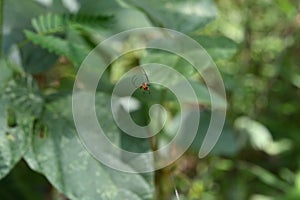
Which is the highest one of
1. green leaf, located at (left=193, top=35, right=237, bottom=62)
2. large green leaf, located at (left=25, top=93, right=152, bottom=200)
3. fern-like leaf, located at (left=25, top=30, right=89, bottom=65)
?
green leaf, located at (left=193, top=35, right=237, bottom=62)

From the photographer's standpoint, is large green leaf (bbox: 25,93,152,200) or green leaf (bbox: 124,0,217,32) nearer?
large green leaf (bbox: 25,93,152,200)

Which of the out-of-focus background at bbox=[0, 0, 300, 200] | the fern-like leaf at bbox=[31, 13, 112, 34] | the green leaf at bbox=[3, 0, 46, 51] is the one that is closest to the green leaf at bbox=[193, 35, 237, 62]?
the out-of-focus background at bbox=[0, 0, 300, 200]

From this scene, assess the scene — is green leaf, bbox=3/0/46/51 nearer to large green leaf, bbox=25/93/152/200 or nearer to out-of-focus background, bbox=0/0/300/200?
out-of-focus background, bbox=0/0/300/200

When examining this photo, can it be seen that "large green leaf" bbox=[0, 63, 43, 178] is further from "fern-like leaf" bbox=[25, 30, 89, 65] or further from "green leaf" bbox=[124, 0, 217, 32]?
"green leaf" bbox=[124, 0, 217, 32]

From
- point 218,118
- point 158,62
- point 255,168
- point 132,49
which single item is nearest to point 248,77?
point 255,168

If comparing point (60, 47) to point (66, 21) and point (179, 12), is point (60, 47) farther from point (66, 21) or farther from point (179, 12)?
point (179, 12)

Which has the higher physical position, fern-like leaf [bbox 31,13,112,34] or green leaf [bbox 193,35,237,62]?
green leaf [bbox 193,35,237,62]

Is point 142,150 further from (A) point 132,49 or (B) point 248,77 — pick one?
(B) point 248,77
